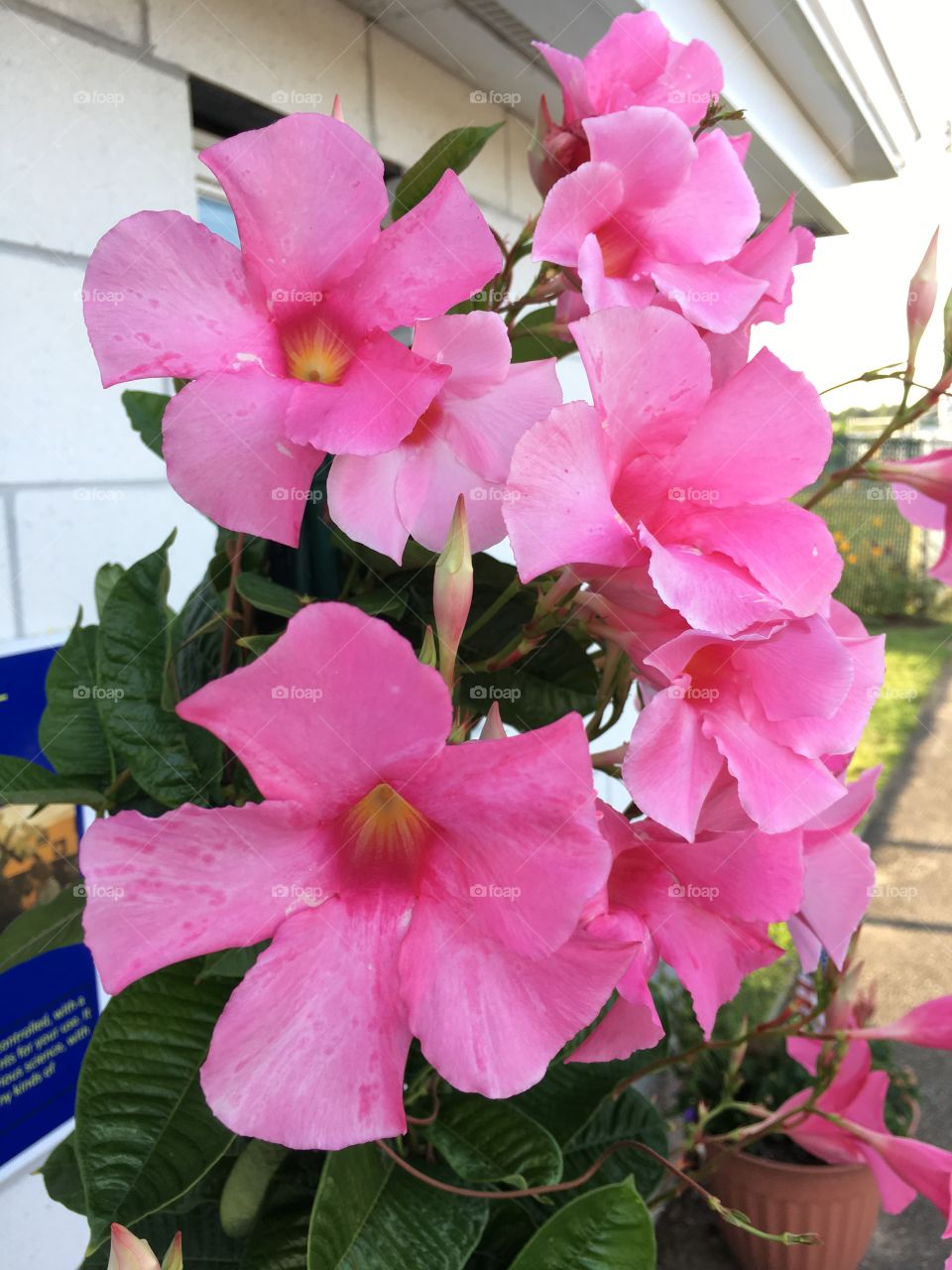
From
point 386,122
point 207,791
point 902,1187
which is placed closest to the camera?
point 207,791

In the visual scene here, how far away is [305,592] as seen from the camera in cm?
51

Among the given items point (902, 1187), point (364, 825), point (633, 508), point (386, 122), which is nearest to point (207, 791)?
point (364, 825)

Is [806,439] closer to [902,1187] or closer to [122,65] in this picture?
[902,1187]

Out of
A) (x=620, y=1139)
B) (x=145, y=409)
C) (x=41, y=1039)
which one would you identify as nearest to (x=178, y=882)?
(x=145, y=409)

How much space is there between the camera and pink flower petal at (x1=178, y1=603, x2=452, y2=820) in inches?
11.5

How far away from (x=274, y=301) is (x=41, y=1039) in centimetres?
93

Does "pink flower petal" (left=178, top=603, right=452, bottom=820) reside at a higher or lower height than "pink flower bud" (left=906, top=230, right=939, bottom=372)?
lower

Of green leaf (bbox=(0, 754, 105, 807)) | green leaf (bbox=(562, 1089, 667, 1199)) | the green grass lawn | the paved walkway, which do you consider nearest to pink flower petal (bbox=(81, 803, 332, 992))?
green leaf (bbox=(0, 754, 105, 807))

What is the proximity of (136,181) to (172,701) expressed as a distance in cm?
82

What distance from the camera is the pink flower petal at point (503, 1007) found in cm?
33

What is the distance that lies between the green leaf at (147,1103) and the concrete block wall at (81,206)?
0.66m

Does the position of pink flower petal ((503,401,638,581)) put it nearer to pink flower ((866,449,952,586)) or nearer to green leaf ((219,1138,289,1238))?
pink flower ((866,449,952,586))

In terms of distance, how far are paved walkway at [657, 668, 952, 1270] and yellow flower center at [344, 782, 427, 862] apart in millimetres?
971

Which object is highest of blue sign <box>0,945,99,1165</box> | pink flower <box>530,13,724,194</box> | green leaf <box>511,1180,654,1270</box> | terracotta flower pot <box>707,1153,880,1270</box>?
pink flower <box>530,13,724,194</box>
